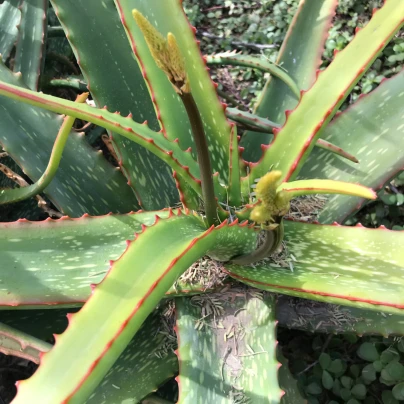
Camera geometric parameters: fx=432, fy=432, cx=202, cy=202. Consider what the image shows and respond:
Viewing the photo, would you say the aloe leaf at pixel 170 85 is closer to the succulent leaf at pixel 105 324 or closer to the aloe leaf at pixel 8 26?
the succulent leaf at pixel 105 324

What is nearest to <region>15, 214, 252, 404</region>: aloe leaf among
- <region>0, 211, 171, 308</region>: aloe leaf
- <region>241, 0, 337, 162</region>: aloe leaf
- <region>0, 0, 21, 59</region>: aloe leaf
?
<region>0, 211, 171, 308</region>: aloe leaf

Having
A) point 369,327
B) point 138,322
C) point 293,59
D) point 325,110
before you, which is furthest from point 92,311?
point 293,59

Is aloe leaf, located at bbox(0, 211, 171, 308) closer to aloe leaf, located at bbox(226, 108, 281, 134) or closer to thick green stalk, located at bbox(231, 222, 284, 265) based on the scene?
thick green stalk, located at bbox(231, 222, 284, 265)

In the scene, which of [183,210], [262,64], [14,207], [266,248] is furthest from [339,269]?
[14,207]

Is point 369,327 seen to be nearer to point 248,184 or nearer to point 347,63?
point 248,184

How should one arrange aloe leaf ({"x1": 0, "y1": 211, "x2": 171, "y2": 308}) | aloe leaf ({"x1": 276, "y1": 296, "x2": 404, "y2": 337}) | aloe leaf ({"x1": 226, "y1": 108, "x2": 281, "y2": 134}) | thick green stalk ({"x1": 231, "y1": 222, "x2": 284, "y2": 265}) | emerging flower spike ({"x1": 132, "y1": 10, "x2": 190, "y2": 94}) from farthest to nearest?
aloe leaf ({"x1": 226, "y1": 108, "x2": 281, "y2": 134}) < aloe leaf ({"x1": 276, "y1": 296, "x2": 404, "y2": 337}) < aloe leaf ({"x1": 0, "y1": 211, "x2": 171, "y2": 308}) < thick green stalk ({"x1": 231, "y1": 222, "x2": 284, "y2": 265}) < emerging flower spike ({"x1": 132, "y1": 10, "x2": 190, "y2": 94})

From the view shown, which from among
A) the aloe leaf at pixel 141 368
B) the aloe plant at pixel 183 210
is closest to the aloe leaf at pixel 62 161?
the aloe plant at pixel 183 210
